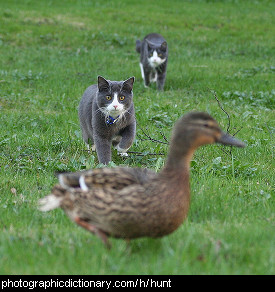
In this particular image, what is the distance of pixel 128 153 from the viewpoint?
7660 millimetres

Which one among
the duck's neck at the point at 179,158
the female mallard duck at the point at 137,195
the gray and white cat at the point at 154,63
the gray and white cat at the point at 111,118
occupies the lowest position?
the gray and white cat at the point at 154,63

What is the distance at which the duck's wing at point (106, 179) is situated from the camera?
3.81 metres

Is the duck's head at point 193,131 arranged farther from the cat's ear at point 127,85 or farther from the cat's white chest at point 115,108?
the cat's ear at point 127,85

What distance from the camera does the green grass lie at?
3690mm

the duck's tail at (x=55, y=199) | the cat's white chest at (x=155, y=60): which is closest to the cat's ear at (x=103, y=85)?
the duck's tail at (x=55, y=199)

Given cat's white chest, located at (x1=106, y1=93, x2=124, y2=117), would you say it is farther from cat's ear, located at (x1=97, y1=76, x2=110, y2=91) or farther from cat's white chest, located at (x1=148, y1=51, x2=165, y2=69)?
cat's white chest, located at (x1=148, y1=51, x2=165, y2=69)

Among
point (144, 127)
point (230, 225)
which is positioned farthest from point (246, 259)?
point (144, 127)

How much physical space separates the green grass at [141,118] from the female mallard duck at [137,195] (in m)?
0.20

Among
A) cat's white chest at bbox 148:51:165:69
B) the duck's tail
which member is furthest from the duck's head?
cat's white chest at bbox 148:51:165:69

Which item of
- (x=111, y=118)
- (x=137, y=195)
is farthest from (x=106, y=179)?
(x=111, y=118)

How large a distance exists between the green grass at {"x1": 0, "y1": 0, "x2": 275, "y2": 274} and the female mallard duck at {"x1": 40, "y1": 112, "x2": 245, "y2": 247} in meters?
0.20

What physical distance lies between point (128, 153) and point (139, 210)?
4076mm

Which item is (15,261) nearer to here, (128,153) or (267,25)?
A: (128,153)

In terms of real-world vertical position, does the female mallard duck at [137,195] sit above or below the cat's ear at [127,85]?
above
